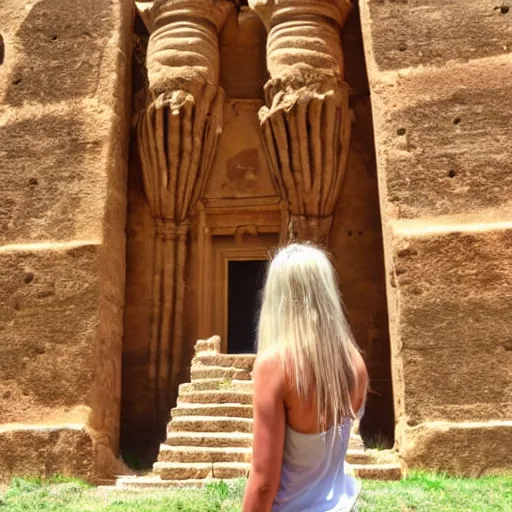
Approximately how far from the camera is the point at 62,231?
8.66 meters

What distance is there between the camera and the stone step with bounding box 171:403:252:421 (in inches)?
294

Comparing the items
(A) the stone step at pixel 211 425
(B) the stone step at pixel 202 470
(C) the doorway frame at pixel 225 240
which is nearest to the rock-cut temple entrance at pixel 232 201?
(C) the doorway frame at pixel 225 240

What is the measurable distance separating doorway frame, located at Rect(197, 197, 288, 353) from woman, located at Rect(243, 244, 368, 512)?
779cm

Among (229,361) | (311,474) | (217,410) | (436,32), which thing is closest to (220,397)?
(217,410)

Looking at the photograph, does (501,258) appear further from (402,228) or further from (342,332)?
(342,332)

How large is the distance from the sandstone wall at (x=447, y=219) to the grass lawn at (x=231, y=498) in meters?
0.61

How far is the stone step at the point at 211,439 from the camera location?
23.3ft

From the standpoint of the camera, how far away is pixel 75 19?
32.3 feet

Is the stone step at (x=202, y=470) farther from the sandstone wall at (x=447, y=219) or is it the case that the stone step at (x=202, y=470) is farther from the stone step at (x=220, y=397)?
the sandstone wall at (x=447, y=219)

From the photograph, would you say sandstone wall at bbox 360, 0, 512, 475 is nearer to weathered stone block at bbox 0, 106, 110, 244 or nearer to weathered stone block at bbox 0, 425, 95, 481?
weathered stone block at bbox 0, 425, 95, 481

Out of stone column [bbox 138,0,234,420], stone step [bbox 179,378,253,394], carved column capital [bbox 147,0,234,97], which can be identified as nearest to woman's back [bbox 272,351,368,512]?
stone step [bbox 179,378,253,394]

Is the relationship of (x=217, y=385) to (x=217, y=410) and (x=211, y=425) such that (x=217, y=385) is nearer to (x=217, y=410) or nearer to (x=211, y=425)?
(x=217, y=410)

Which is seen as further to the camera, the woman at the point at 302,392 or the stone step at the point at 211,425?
the stone step at the point at 211,425

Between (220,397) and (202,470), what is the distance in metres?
0.94
